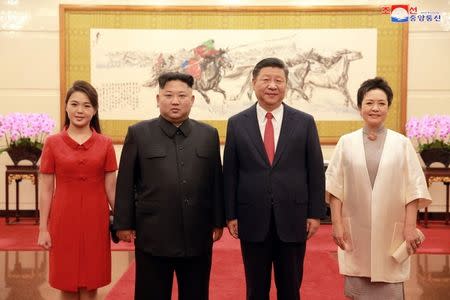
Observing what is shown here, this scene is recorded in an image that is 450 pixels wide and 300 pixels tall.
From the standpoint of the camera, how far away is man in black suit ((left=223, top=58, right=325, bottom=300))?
7.44ft

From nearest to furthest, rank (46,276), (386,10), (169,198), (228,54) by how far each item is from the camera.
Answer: (169,198)
(46,276)
(386,10)
(228,54)

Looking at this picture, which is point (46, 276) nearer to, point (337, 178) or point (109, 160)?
point (109, 160)

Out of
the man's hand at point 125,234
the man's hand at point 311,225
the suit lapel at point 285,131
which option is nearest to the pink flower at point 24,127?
the man's hand at point 125,234

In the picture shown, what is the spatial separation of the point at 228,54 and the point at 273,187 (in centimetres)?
400

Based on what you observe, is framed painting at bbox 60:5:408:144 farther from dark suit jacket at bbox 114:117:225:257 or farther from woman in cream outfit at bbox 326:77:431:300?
dark suit jacket at bbox 114:117:225:257

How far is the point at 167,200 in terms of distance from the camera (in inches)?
85.7

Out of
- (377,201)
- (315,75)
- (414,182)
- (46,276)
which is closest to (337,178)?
(377,201)

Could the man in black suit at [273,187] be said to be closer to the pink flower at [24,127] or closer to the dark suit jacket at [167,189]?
the dark suit jacket at [167,189]

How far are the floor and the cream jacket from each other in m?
1.06

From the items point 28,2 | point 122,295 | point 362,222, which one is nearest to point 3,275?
point 122,295

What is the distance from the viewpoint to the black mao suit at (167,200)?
2178 millimetres

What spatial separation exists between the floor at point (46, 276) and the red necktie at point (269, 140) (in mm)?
1579

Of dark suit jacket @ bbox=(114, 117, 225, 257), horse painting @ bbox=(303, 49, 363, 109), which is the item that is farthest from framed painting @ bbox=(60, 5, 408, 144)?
dark suit jacket @ bbox=(114, 117, 225, 257)

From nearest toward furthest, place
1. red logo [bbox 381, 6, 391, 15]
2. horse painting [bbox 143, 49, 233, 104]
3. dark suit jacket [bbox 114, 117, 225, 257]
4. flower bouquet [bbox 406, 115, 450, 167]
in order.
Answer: dark suit jacket [bbox 114, 117, 225, 257]
flower bouquet [bbox 406, 115, 450, 167]
red logo [bbox 381, 6, 391, 15]
horse painting [bbox 143, 49, 233, 104]
